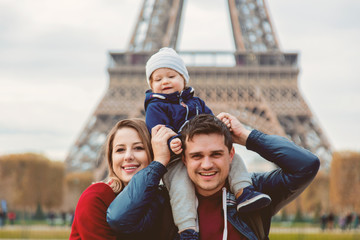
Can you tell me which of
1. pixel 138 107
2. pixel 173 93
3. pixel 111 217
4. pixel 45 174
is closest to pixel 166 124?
pixel 173 93

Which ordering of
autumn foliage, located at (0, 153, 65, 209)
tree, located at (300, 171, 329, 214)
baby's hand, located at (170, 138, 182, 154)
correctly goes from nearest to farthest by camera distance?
baby's hand, located at (170, 138, 182, 154) < autumn foliage, located at (0, 153, 65, 209) < tree, located at (300, 171, 329, 214)

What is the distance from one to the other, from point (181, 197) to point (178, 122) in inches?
22.6

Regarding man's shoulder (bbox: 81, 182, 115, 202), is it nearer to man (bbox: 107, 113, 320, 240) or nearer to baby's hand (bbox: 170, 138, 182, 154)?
man (bbox: 107, 113, 320, 240)

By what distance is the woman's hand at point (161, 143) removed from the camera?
277 cm

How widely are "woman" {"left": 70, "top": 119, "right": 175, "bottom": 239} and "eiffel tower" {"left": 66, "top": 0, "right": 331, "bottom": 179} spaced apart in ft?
71.8

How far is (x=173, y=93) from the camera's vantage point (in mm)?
3207

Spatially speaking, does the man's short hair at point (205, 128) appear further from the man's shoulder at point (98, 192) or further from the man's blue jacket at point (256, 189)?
the man's shoulder at point (98, 192)

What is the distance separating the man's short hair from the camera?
2674 millimetres

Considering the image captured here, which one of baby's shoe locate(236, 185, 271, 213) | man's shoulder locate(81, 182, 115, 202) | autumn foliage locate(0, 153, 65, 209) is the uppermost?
autumn foliage locate(0, 153, 65, 209)

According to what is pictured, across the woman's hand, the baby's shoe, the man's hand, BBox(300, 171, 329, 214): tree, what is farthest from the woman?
BBox(300, 171, 329, 214): tree

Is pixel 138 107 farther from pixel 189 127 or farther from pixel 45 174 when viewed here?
pixel 189 127

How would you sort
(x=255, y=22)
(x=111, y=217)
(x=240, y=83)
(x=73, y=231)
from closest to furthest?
1. (x=111, y=217)
2. (x=73, y=231)
3. (x=240, y=83)
4. (x=255, y=22)

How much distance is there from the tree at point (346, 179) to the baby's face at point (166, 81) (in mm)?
22360

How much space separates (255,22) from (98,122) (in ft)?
33.4
